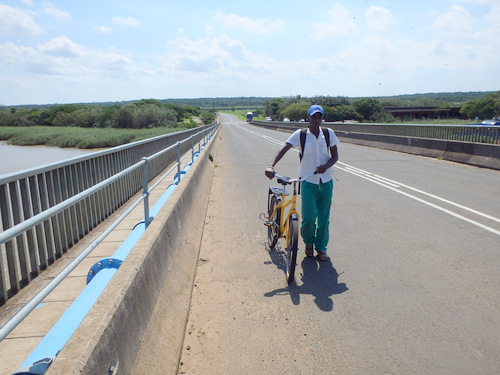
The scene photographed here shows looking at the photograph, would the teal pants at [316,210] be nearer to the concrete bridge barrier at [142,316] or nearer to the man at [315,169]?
the man at [315,169]

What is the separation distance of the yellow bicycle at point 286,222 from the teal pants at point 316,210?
17 cm

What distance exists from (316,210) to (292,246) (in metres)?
0.84

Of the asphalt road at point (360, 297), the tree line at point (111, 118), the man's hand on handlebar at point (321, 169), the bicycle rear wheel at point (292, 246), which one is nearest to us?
the asphalt road at point (360, 297)

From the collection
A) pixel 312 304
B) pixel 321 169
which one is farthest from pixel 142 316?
pixel 321 169

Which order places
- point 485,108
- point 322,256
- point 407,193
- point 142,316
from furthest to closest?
point 485,108 → point 407,193 → point 322,256 → point 142,316

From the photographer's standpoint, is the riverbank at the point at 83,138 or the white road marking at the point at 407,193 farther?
the riverbank at the point at 83,138

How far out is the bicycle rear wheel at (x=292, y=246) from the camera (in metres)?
4.88

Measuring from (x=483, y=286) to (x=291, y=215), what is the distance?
223 centimetres

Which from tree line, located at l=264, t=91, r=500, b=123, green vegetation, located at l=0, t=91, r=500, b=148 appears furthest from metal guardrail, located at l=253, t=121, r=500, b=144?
tree line, located at l=264, t=91, r=500, b=123

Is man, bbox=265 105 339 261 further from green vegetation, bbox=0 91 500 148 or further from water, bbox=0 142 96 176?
green vegetation, bbox=0 91 500 148

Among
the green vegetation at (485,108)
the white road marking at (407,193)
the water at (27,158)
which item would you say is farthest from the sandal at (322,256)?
the green vegetation at (485,108)

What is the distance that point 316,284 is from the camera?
4.98 metres

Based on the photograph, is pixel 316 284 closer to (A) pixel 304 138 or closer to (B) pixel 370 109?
(A) pixel 304 138

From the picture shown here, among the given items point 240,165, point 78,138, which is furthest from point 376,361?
point 78,138
